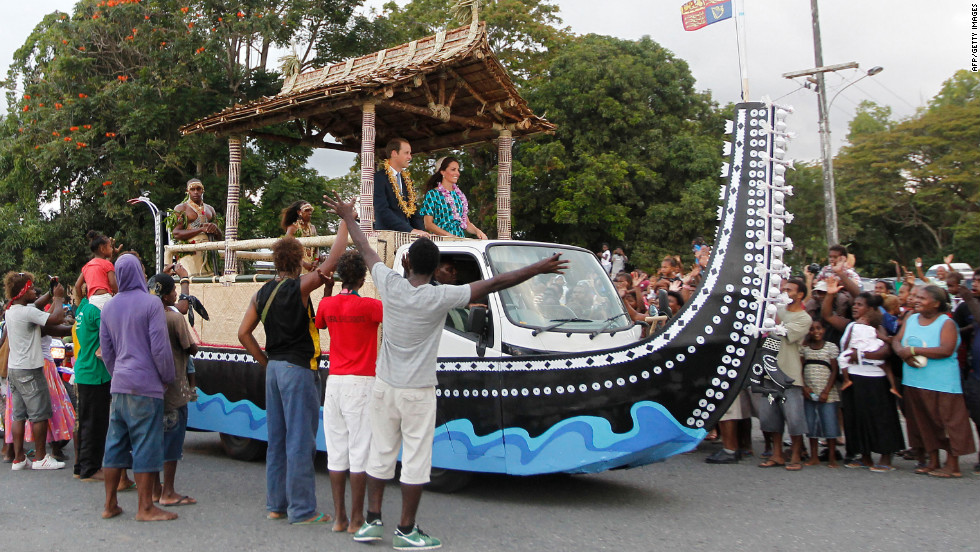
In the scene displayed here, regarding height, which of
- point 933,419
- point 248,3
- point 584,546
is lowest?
point 584,546

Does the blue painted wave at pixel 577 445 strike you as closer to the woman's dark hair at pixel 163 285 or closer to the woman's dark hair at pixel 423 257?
the woman's dark hair at pixel 423 257

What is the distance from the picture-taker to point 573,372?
5.52 m

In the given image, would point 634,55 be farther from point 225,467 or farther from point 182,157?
point 225,467

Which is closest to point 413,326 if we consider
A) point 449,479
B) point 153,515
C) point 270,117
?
point 449,479

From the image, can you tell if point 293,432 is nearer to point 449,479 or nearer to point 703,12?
point 449,479

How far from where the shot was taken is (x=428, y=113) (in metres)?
8.27

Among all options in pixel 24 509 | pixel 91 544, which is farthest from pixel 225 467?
pixel 91 544

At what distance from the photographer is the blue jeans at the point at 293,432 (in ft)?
17.5

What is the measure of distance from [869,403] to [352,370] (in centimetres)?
492

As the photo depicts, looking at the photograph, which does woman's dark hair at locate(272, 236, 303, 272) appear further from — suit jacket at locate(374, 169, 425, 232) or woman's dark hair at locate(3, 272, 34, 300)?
woman's dark hair at locate(3, 272, 34, 300)

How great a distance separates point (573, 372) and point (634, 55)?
22.9 meters

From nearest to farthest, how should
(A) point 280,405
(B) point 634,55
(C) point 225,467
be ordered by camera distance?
(A) point 280,405 < (C) point 225,467 < (B) point 634,55

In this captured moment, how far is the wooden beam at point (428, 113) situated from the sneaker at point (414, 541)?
14.1 feet

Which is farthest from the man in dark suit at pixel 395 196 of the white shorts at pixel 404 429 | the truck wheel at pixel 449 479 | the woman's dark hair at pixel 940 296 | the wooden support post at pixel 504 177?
the woman's dark hair at pixel 940 296
